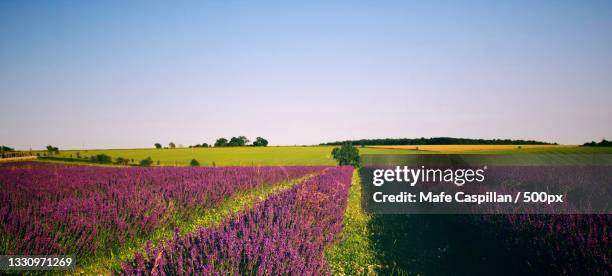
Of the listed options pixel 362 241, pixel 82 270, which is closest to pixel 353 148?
pixel 362 241

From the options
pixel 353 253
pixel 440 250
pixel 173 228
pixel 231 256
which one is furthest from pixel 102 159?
pixel 231 256

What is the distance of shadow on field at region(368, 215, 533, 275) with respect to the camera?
461cm

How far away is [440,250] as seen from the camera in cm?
564

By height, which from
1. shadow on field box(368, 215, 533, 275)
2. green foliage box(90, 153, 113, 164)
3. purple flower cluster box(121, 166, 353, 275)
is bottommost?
shadow on field box(368, 215, 533, 275)

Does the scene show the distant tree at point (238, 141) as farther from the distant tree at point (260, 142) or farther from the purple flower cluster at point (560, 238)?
the purple flower cluster at point (560, 238)

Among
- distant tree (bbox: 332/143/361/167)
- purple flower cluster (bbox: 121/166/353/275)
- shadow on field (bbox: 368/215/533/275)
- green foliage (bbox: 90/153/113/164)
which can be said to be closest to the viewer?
purple flower cluster (bbox: 121/166/353/275)

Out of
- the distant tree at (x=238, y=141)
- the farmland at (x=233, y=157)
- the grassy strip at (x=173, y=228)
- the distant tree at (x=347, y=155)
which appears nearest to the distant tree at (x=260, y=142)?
the distant tree at (x=238, y=141)

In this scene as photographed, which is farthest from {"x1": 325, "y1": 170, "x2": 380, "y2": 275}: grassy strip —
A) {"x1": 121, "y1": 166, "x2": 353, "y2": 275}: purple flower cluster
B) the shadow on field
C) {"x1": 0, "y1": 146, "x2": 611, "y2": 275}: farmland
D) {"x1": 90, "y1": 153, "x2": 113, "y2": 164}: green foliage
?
{"x1": 90, "y1": 153, "x2": 113, "y2": 164}: green foliage

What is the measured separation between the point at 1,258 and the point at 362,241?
5.22 m

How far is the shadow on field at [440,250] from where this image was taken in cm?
461

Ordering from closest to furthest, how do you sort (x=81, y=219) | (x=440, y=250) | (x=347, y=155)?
1. (x=81, y=219)
2. (x=440, y=250)
3. (x=347, y=155)

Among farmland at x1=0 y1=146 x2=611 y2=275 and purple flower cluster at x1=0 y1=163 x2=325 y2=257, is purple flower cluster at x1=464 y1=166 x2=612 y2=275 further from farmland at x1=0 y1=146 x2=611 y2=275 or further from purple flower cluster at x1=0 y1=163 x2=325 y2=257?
purple flower cluster at x1=0 y1=163 x2=325 y2=257

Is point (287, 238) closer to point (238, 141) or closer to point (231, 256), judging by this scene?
point (231, 256)

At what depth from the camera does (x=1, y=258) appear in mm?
3922
